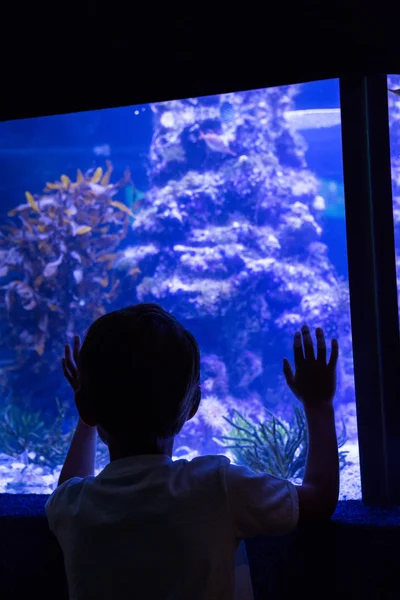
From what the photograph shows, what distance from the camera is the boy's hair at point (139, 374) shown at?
3.11 feet

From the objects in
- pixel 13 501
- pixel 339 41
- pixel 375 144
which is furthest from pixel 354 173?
pixel 13 501

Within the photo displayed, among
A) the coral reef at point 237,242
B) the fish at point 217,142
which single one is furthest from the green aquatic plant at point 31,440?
the fish at point 217,142

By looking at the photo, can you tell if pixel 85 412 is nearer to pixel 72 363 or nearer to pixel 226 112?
pixel 72 363

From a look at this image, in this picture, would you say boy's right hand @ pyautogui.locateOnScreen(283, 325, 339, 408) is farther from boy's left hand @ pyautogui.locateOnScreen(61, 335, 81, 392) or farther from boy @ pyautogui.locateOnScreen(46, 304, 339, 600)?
boy's left hand @ pyautogui.locateOnScreen(61, 335, 81, 392)

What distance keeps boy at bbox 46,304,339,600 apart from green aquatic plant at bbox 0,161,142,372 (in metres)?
5.96

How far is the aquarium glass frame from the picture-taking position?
160 centimetres

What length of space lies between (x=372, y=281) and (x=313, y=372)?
0.70 metres

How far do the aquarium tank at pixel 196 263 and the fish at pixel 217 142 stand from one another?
2 centimetres

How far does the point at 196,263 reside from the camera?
883 cm

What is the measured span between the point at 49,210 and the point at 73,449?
5.98m

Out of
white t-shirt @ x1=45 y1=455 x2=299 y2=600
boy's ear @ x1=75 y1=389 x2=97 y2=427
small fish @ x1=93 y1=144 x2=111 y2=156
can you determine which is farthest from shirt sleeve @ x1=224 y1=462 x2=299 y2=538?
small fish @ x1=93 y1=144 x2=111 y2=156

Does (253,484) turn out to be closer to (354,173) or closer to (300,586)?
(300,586)

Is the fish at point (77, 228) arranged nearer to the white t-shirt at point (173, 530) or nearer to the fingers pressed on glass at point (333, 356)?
the fingers pressed on glass at point (333, 356)

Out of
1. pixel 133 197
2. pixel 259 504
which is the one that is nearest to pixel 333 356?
pixel 259 504
